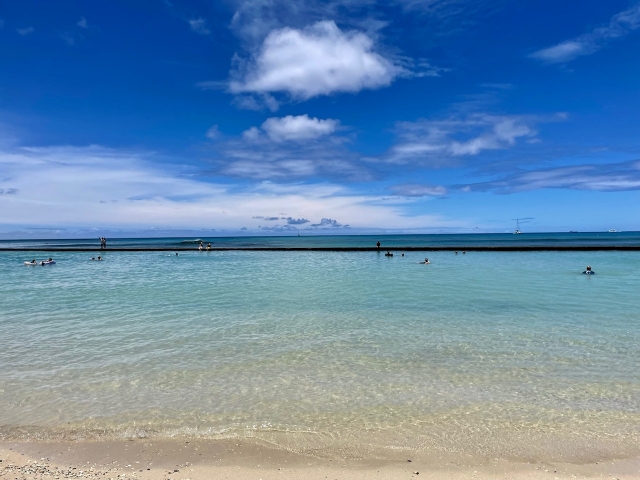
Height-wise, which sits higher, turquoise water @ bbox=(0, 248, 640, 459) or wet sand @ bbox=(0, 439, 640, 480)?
turquoise water @ bbox=(0, 248, 640, 459)

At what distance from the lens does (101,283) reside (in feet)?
73.4

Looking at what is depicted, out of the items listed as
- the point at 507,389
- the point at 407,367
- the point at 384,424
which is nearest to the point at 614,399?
the point at 507,389

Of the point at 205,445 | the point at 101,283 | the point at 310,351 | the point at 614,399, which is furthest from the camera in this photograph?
the point at 101,283

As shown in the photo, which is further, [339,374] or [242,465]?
[339,374]

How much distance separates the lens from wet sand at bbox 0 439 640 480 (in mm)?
4531

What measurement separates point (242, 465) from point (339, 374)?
10.6 feet

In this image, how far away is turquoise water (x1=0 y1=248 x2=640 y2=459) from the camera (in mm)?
5582

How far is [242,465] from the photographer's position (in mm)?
4773

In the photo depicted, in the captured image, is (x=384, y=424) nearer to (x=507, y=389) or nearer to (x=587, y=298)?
(x=507, y=389)

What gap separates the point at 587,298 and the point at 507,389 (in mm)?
11361

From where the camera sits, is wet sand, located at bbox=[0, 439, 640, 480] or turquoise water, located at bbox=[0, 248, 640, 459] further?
turquoise water, located at bbox=[0, 248, 640, 459]

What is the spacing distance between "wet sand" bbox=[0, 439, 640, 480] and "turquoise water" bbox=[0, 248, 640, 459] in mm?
261

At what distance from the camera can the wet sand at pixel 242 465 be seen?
4531 millimetres

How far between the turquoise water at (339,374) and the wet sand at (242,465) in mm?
261
